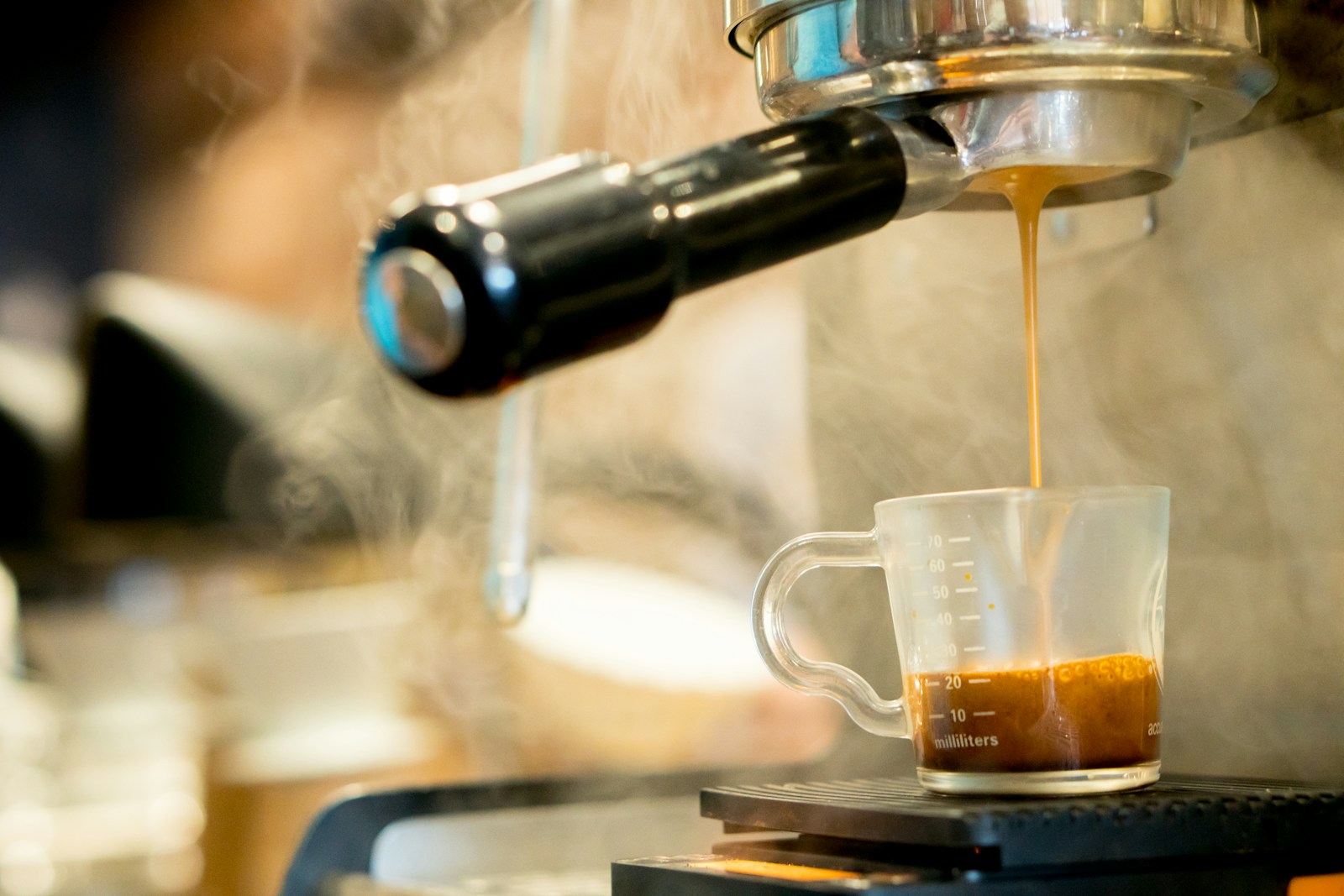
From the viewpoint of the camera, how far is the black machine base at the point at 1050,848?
38 centimetres

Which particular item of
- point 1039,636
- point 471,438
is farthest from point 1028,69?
point 471,438

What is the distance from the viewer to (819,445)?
2.40ft

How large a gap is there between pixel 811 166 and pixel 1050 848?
0.19 m

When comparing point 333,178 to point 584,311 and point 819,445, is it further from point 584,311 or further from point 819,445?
point 584,311

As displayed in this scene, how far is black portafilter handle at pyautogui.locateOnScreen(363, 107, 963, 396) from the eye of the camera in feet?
1.00

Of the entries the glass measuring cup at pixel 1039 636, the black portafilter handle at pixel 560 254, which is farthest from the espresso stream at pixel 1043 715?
the black portafilter handle at pixel 560 254

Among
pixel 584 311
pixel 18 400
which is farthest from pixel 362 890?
pixel 18 400

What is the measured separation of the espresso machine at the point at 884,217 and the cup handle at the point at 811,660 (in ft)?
0.09

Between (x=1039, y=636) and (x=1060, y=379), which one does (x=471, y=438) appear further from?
(x=1039, y=636)

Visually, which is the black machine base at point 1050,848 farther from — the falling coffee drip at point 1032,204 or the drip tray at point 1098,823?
the falling coffee drip at point 1032,204

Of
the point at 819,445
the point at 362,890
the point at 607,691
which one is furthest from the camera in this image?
the point at 607,691

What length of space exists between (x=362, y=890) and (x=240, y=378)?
3.35 ft

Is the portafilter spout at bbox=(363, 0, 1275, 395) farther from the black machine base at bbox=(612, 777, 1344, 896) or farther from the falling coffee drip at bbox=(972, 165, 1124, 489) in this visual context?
the black machine base at bbox=(612, 777, 1344, 896)

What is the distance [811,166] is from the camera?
1.26ft
